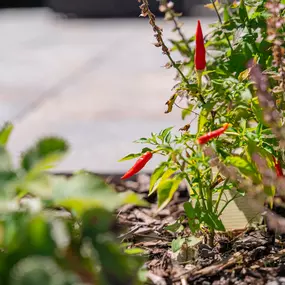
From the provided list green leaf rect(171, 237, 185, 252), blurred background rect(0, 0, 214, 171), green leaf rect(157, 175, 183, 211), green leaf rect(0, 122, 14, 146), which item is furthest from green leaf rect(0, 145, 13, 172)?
blurred background rect(0, 0, 214, 171)

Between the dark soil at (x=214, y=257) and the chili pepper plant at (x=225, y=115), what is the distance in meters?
0.09

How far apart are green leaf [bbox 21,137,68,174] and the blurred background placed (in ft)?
7.24

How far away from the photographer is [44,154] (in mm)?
1254

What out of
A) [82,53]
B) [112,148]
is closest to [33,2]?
[82,53]

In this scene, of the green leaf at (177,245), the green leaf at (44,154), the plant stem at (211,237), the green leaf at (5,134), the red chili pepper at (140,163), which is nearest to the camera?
the green leaf at (44,154)

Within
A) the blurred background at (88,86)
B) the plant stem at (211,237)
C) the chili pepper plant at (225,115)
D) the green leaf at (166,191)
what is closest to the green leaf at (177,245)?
the chili pepper plant at (225,115)

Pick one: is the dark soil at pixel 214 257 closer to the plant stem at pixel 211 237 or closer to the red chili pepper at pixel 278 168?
the plant stem at pixel 211 237

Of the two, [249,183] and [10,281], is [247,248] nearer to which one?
[249,183]

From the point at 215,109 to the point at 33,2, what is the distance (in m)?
11.9

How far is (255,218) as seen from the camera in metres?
2.40

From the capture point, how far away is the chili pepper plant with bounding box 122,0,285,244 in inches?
70.9

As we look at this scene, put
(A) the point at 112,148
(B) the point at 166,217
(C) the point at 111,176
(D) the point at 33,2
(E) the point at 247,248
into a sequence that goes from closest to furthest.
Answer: (E) the point at 247,248
(B) the point at 166,217
(C) the point at 111,176
(A) the point at 112,148
(D) the point at 33,2

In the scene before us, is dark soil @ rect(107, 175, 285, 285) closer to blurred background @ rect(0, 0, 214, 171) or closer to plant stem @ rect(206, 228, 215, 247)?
plant stem @ rect(206, 228, 215, 247)

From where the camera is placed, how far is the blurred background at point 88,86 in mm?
4160
